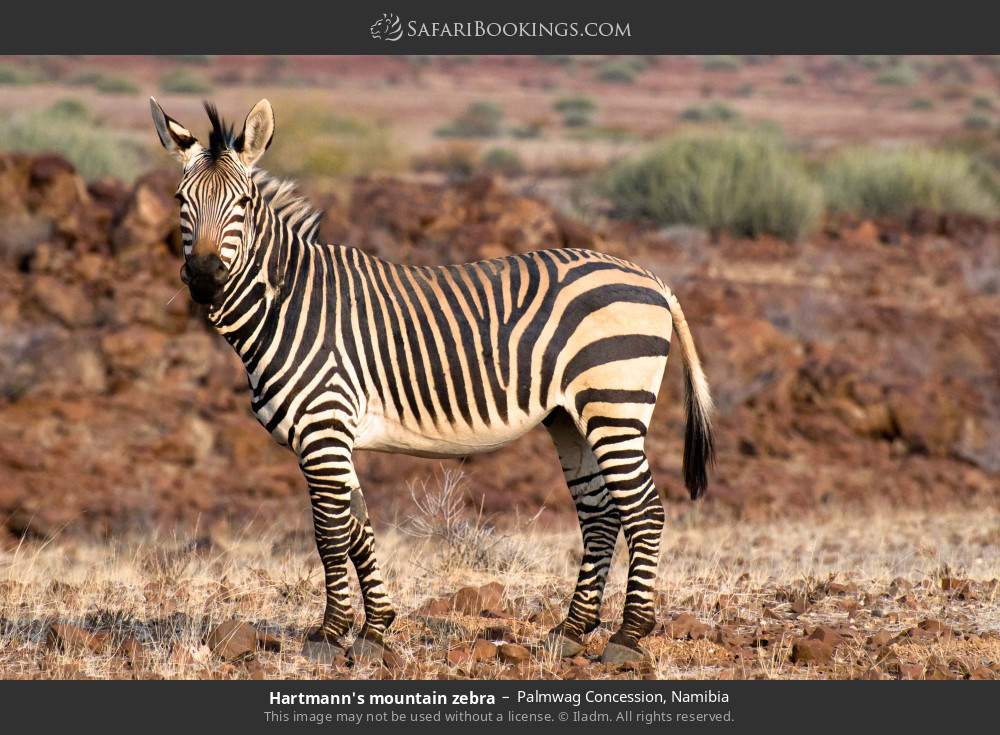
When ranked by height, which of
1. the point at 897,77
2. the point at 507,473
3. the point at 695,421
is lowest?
the point at 695,421

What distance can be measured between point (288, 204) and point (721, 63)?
88.4 meters

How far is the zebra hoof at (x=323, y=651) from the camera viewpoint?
6898 millimetres

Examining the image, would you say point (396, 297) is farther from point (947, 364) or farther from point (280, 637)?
point (947, 364)

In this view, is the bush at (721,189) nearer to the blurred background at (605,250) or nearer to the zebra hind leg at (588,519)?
the blurred background at (605,250)

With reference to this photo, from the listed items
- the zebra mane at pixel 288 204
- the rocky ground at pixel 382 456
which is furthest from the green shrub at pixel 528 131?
the zebra mane at pixel 288 204

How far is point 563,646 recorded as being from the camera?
7098 millimetres

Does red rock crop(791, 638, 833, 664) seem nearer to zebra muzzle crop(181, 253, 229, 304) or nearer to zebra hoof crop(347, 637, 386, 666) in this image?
zebra hoof crop(347, 637, 386, 666)

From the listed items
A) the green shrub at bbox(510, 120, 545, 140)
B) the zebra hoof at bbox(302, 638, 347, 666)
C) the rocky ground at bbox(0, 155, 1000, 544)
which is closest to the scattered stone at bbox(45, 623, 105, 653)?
the zebra hoof at bbox(302, 638, 347, 666)

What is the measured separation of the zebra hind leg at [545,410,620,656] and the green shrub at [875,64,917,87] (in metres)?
78.0

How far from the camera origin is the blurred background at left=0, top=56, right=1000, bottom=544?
1462cm

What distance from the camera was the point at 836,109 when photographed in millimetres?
67562

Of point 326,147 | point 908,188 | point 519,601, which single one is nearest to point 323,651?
point 519,601

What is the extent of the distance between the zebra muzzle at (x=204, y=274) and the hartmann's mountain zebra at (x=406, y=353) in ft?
0.32

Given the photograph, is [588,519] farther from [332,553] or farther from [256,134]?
[256,134]
